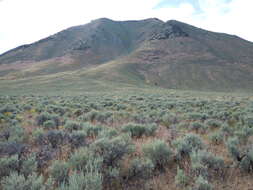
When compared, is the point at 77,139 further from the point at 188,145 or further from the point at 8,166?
the point at 188,145

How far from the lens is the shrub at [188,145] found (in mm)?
4082

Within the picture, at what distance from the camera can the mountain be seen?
54122 mm

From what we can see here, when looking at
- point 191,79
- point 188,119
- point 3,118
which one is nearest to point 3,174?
point 3,118

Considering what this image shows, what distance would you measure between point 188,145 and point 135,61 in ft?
230

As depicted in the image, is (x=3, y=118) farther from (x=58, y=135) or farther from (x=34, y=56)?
(x=34, y=56)

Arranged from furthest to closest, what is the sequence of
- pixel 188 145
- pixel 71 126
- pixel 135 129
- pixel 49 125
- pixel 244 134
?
pixel 49 125, pixel 71 126, pixel 135 129, pixel 244 134, pixel 188 145

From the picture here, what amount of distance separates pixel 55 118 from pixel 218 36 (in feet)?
379

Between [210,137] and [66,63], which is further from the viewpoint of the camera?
[66,63]

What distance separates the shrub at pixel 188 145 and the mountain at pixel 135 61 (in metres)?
37.1

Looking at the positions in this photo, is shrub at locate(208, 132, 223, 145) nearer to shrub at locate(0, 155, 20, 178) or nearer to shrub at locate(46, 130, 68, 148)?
shrub at locate(46, 130, 68, 148)

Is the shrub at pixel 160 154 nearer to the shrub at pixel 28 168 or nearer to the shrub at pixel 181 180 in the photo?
the shrub at pixel 181 180

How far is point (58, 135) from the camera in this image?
15.9 ft

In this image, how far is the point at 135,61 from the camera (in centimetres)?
7256

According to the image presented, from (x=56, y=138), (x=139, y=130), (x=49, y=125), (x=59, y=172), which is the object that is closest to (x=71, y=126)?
(x=49, y=125)
